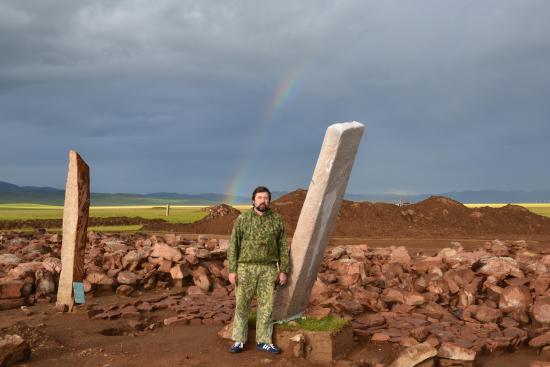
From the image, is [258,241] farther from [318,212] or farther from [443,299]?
[443,299]

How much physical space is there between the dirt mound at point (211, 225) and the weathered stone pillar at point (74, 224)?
49.3ft

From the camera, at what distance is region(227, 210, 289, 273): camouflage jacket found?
22.0ft

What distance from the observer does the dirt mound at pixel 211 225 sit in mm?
25125

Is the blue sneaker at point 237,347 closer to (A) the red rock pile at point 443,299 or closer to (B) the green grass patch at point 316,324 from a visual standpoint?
(B) the green grass patch at point 316,324

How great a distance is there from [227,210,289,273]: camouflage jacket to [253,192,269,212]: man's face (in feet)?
0.39

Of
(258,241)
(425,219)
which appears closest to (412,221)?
(425,219)

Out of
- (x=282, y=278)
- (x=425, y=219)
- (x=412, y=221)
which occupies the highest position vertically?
(x=425, y=219)

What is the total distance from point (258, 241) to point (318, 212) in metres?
0.83

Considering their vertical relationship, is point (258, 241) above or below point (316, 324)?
above

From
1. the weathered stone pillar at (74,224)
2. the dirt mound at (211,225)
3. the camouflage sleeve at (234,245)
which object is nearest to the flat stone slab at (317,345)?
the camouflage sleeve at (234,245)

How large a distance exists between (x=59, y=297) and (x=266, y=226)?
16.8ft

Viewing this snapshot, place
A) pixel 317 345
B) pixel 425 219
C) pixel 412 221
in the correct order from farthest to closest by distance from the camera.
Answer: pixel 425 219 → pixel 412 221 → pixel 317 345

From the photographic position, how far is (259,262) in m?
6.79

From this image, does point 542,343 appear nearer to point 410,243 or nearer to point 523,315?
point 523,315
